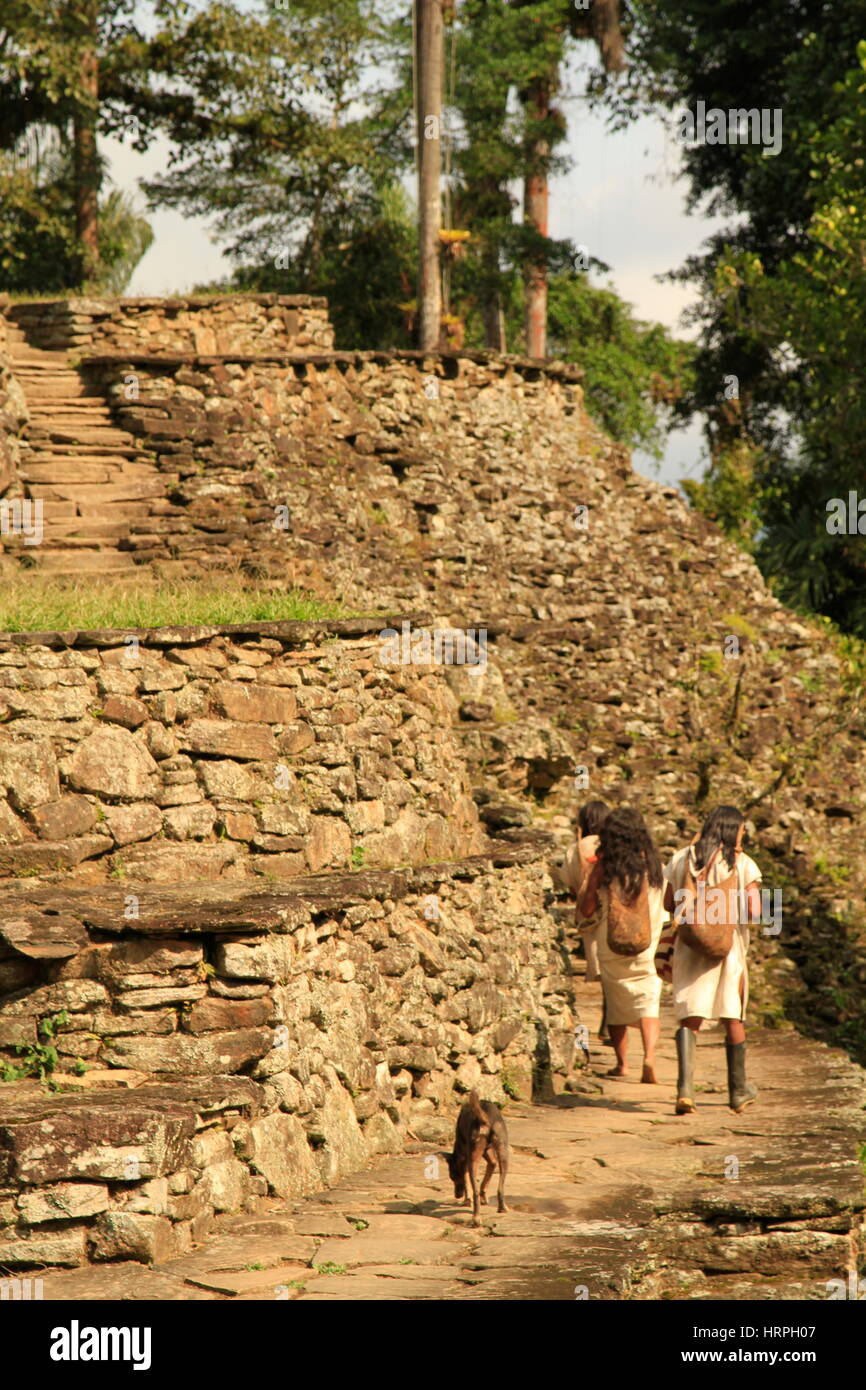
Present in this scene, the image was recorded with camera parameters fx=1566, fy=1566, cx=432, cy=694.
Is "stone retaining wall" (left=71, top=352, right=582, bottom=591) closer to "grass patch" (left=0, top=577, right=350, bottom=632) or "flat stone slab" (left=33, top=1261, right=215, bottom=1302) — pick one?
"grass patch" (left=0, top=577, right=350, bottom=632)

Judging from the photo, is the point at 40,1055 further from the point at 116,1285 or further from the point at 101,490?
the point at 101,490

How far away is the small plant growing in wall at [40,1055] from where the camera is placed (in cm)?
685

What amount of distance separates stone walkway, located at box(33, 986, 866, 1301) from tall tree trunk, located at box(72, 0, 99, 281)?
13.1m

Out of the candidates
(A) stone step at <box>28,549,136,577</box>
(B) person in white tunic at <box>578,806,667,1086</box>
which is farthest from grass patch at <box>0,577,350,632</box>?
(B) person in white tunic at <box>578,806,667,1086</box>

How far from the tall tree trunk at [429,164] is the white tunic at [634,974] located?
10.0 meters

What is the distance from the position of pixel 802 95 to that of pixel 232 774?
53.2 feet

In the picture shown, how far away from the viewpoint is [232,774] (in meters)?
8.48

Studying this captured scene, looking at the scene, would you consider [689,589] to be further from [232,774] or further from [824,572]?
[232,774]

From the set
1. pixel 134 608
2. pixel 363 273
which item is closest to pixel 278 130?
pixel 363 273

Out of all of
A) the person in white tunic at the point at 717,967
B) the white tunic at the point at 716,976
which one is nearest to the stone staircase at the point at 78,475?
the person in white tunic at the point at 717,967

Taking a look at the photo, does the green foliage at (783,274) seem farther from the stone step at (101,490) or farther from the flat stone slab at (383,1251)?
the flat stone slab at (383,1251)

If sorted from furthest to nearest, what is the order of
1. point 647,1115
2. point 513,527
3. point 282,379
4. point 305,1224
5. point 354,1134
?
1. point 513,527
2. point 282,379
3. point 647,1115
4. point 354,1134
5. point 305,1224

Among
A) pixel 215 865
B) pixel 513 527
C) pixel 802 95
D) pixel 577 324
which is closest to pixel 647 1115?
pixel 215 865

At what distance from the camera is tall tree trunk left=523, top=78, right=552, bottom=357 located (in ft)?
70.2
